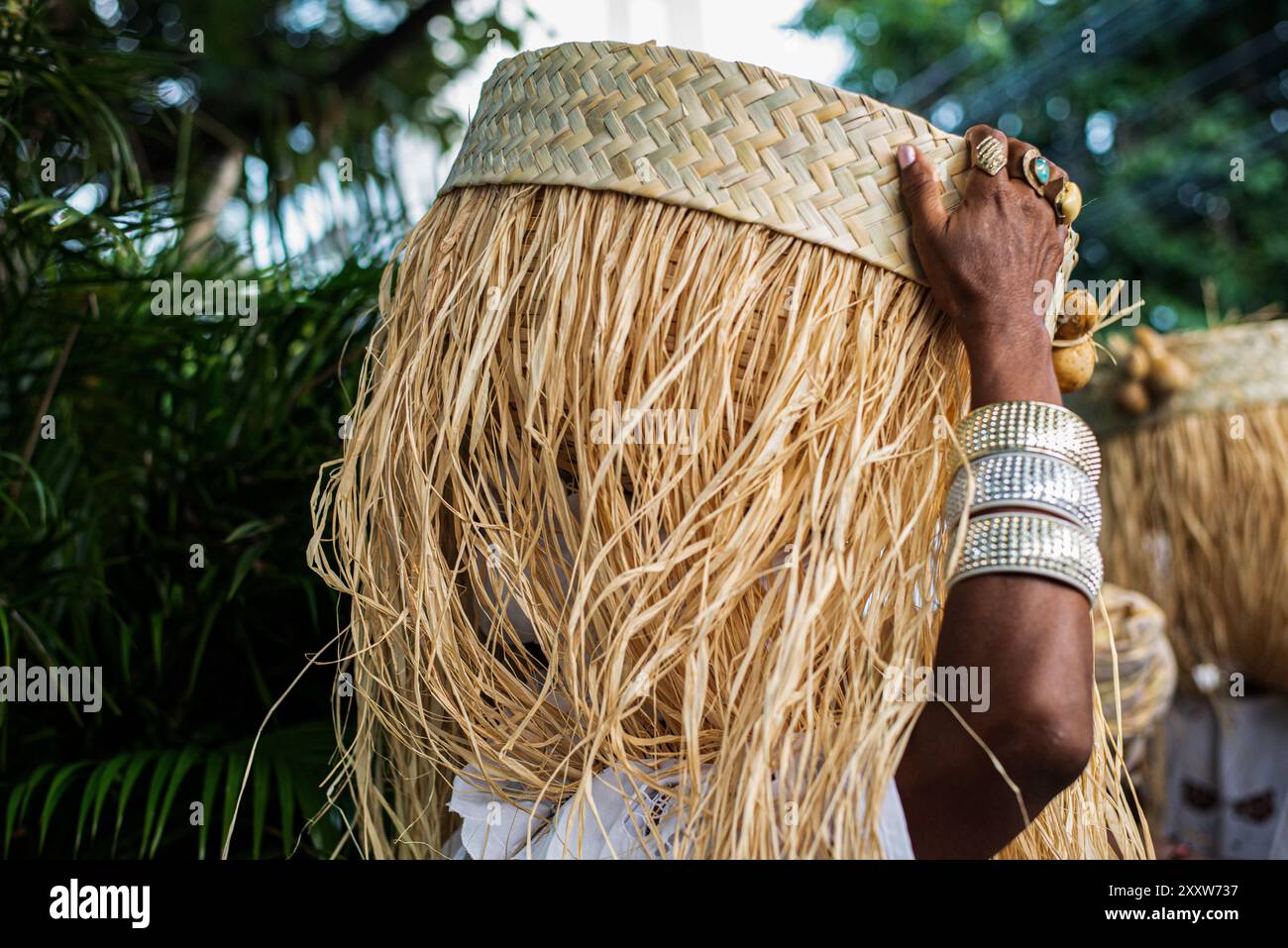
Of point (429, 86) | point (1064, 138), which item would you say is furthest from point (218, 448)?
point (1064, 138)

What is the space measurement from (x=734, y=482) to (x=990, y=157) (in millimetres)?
288

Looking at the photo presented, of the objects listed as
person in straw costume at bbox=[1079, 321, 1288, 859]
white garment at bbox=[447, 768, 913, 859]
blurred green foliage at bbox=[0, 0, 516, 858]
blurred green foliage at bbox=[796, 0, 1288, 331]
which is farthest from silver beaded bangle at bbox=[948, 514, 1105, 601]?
blurred green foliage at bbox=[796, 0, 1288, 331]

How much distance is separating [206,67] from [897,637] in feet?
9.67

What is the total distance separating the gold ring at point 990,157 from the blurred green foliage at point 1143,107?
5582 mm

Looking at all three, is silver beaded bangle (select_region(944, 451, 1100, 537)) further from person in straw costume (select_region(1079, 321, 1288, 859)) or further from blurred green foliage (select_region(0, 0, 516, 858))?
person in straw costume (select_region(1079, 321, 1288, 859))

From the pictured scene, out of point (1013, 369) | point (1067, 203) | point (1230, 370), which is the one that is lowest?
point (1013, 369)

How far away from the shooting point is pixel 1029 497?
2.28ft

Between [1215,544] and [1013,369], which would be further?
[1215,544]

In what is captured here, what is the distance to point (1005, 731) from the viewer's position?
0.67 meters

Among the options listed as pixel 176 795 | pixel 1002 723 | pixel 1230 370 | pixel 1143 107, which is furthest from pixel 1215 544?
pixel 1143 107

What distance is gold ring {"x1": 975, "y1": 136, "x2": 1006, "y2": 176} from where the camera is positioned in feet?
2.51

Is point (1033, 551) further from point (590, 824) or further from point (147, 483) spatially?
point (147, 483)

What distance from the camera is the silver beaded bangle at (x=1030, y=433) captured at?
0.71 metres

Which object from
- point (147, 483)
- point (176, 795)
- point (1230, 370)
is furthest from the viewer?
point (1230, 370)
